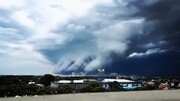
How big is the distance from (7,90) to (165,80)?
130 ft

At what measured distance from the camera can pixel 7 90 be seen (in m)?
36.5

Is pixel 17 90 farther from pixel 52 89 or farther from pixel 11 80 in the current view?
pixel 11 80

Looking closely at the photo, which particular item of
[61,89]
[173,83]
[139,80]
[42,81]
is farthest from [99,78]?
[61,89]

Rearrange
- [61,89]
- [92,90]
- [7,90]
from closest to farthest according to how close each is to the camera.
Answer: [7,90] < [61,89] < [92,90]

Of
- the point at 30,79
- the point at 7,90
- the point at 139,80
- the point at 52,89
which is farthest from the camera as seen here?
the point at 139,80

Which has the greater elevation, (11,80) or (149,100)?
(11,80)

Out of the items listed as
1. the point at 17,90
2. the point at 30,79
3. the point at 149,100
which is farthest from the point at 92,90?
the point at 149,100

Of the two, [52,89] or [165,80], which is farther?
[165,80]

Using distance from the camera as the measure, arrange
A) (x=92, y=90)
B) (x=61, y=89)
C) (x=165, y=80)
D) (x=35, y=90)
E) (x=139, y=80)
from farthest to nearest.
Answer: (x=139, y=80)
(x=165, y=80)
(x=92, y=90)
(x=61, y=89)
(x=35, y=90)

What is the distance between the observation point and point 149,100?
3109 cm

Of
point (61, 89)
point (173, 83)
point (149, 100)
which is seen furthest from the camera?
point (173, 83)

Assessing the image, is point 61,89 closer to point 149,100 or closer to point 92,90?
point 92,90

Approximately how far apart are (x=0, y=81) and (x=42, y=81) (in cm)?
1139

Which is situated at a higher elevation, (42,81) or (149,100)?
(42,81)
